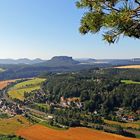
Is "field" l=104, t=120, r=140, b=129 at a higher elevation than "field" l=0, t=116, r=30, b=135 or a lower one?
higher

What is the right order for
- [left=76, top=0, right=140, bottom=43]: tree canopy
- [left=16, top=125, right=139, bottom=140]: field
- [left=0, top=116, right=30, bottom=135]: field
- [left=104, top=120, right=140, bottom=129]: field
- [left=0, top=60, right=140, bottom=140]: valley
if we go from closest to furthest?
[left=76, top=0, right=140, bottom=43]: tree canopy → [left=16, top=125, right=139, bottom=140]: field → [left=0, top=60, right=140, bottom=140]: valley → [left=0, top=116, right=30, bottom=135]: field → [left=104, top=120, right=140, bottom=129]: field

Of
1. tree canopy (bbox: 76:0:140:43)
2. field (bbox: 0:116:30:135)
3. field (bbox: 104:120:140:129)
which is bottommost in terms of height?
field (bbox: 0:116:30:135)

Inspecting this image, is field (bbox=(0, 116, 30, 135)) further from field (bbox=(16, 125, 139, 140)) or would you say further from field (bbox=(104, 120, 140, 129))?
field (bbox=(104, 120, 140, 129))

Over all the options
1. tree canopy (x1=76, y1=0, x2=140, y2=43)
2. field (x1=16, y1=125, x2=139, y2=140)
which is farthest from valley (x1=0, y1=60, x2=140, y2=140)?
tree canopy (x1=76, y1=0, x2=140, y2=43)

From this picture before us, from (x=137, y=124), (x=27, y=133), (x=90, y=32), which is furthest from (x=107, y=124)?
(x=90, y=32)

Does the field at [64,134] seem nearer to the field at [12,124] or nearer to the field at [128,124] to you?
the field at [12,124]

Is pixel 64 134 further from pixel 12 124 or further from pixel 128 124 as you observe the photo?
pixel 128 124
